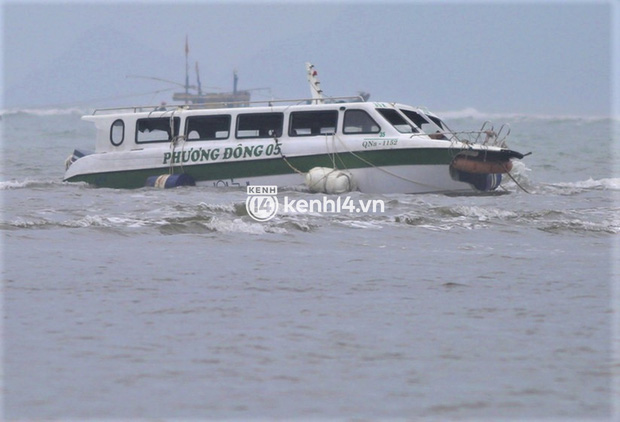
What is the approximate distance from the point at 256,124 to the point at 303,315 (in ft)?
41.2

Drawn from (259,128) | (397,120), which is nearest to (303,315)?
(397,120)

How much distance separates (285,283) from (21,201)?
8552mm

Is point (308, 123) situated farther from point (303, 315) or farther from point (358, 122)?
point (303, 315)

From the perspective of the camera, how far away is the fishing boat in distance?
19.2 m

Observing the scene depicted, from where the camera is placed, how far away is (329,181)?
62.6 ft

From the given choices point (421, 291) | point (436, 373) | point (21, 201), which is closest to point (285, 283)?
point (421, 291)

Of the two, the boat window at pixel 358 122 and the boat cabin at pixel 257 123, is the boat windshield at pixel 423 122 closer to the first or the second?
the boat cabin at pixel 257 123

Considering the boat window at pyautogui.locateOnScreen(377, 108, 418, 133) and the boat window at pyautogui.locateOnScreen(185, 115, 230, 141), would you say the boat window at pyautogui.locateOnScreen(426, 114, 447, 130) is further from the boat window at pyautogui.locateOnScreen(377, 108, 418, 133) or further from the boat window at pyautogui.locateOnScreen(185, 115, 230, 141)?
the boat window at pyautogui.locateOnScreen(185, 115, 230, 141)

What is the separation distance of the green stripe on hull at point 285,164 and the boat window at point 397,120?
2.92 feet

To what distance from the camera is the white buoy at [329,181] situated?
19.0 metres

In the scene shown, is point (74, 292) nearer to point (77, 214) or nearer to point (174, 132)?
point (77, 214)

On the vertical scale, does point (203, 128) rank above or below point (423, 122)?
below

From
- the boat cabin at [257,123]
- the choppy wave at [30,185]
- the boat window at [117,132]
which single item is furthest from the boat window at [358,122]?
the choppy wave at [30,185]

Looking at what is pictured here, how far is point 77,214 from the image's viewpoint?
15.0 metres
